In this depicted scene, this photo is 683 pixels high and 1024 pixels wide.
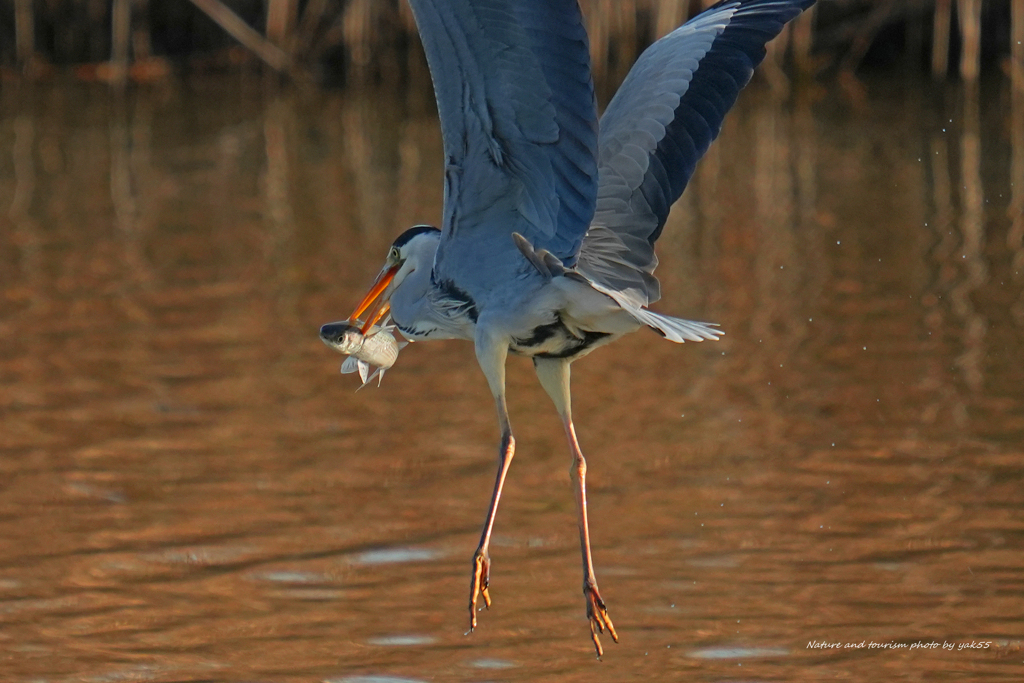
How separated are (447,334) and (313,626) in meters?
1.10

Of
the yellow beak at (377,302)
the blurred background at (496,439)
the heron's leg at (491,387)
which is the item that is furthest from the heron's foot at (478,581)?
the yellow beak at (377,302)

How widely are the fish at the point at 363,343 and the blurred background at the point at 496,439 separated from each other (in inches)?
31.4

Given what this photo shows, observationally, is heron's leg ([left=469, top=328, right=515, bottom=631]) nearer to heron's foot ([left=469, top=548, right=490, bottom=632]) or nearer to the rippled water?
heron's foot ([left=469, top=548, right=490, bottom=632])

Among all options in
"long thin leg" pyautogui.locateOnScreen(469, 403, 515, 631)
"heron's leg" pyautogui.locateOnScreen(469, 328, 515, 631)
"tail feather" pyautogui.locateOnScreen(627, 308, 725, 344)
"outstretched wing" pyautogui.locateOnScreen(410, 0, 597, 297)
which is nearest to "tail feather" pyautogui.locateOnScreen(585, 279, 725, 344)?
"tail feather" pyautogui.locateOnScreen(627, 308, 725, 344)

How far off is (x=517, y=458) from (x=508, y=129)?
9.04 feet

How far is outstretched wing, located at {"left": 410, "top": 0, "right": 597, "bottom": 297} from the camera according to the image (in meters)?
4.70

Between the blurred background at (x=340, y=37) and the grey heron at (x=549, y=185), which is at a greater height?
the grey heron at (x=549, y=185)

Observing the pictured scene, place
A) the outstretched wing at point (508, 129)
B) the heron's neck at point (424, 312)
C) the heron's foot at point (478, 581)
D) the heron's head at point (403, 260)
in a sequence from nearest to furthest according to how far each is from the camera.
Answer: the outstretched wing at point (508, 129) < the heron's foot at point (478, 581) < the heron's neck at point (424, 312) < the heron's head at point (403, 260)

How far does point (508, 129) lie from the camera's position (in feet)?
16.3

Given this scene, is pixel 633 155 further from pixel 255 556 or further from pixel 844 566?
pixel 255 556

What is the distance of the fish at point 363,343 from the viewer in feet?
18.7

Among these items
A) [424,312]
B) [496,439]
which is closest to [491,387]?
[424,312]

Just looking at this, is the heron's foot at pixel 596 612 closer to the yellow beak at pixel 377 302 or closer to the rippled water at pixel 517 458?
the rippled water at pixel 517 458

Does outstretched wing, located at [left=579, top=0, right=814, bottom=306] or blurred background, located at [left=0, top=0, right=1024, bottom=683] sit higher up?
outstretched wing, located at [left=579, top=0, right=814, bottom=306]
